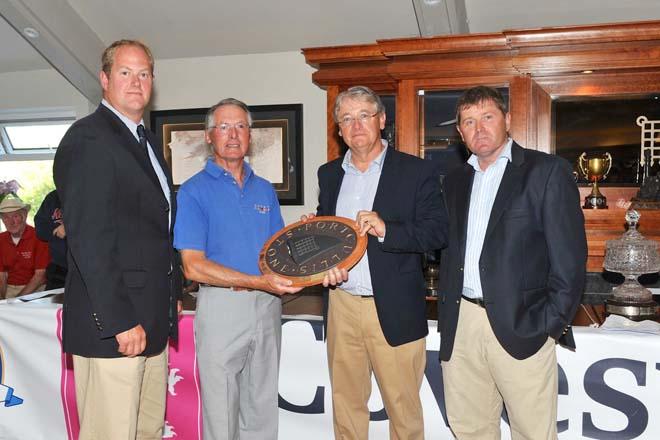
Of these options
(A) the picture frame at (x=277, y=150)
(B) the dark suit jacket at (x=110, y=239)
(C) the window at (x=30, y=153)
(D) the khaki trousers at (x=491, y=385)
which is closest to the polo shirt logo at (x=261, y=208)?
(B) the dark suit jacket at (x=110, y=239)

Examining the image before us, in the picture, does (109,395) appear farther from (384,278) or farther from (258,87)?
(258,87)

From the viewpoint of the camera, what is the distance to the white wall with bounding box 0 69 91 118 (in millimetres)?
5195

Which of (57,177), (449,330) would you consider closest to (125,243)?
(57,177)

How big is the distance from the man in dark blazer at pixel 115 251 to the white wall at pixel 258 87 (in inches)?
110

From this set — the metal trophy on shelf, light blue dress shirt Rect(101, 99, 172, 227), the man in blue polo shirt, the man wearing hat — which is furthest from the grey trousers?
the man wearing hat

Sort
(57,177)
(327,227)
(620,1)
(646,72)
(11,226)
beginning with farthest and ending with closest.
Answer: (11,226) < (620,1) < (646,72) < (327,227) < (57,177)

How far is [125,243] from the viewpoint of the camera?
1.72m

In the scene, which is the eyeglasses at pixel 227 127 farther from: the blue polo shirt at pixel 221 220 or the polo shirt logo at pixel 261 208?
the polo shirt logo at pixel 261 208

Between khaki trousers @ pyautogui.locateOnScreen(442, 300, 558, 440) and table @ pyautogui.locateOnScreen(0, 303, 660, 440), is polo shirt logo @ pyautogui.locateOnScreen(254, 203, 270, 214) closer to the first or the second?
table @ pyautogui.locateOnScreen(0, 303, 660, 440)

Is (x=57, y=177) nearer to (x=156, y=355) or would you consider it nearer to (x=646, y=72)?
(x=156, y=355)

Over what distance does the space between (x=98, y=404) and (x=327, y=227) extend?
885 millimetres

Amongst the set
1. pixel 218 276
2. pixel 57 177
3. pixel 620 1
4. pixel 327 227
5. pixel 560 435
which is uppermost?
pixel 620 1

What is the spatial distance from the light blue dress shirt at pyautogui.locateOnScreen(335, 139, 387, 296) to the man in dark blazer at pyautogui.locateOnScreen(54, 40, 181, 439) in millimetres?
602

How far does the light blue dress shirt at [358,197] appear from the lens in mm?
2053
